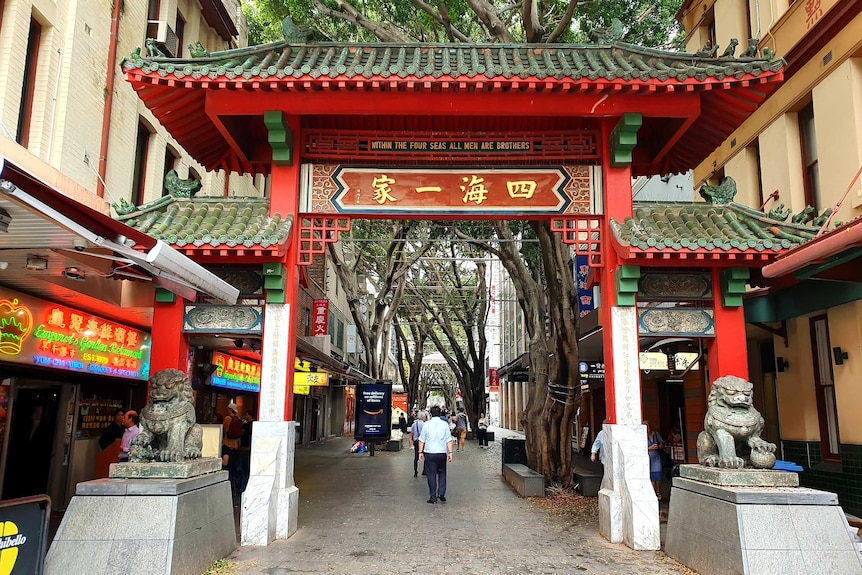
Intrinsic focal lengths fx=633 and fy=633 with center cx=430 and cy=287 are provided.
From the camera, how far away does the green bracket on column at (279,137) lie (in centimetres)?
869

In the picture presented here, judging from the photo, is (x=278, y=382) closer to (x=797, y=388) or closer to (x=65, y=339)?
(x=65, y=339)

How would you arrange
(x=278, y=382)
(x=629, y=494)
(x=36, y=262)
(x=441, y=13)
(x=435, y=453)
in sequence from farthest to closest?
(x=441, y=13) → (x=435, y=453) → (x=278, y=382) → (x=629, y=494) → (x=36, y=262)

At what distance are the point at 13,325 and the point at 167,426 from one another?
10.3ft

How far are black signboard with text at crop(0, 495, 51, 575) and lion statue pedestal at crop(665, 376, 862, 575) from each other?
6.35m

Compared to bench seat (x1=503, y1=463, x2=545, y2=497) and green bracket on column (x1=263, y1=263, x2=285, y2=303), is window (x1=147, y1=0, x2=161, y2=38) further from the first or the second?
bench seat (x1=503, y1=463, x2=545, y2=497)

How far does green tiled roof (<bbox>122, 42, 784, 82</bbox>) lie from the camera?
802 cm

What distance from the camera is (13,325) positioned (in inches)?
328

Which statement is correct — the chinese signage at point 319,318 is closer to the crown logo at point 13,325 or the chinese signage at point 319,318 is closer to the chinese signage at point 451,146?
the chinese signage at point 451,146

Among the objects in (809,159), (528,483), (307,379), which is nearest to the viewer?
(809,159)

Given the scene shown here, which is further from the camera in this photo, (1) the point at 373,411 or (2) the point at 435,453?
(1) the point at 373,411

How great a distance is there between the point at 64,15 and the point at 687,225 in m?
10.1

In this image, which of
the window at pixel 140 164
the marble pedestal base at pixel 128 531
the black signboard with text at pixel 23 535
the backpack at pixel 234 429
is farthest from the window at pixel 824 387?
the window at pixel 140 164

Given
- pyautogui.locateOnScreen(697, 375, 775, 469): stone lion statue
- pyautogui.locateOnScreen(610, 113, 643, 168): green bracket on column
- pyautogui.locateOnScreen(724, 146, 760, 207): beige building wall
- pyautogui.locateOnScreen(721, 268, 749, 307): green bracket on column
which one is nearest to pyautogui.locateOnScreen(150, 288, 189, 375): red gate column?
pyautogui.locateOnScreen(610, 113, 643, 168): green bracket on column

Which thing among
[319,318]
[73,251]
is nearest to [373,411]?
[319,318]
